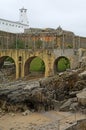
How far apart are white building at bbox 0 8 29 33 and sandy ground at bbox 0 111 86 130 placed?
79396 millimetres

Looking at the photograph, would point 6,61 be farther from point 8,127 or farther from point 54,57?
point 8,127

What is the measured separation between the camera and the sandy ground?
26500 mm

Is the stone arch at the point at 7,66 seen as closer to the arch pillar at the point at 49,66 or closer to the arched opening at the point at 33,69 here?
the arched opening at the point at 33,69

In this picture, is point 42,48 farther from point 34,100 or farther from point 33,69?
point 34,100

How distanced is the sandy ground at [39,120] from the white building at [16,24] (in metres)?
79.4

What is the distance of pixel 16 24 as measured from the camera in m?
115

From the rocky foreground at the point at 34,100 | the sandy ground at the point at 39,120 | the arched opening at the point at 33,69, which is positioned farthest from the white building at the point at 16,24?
the sandy ground at the point at 39,120

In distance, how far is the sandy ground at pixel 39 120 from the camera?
26.5m

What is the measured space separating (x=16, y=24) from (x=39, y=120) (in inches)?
3472

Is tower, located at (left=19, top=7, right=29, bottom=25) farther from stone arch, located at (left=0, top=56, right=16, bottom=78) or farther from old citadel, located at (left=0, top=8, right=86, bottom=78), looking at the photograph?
stone arch, located at (left=0, top=56, right=16, bottom=78)

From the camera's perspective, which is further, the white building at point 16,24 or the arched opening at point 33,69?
the white building at point 16,24

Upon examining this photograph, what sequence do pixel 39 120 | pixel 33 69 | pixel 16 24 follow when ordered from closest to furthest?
1. pixel 39 120
2. pixel 33 69
3. pixel 16 24

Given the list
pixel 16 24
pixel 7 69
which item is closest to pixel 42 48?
pixel 7 69

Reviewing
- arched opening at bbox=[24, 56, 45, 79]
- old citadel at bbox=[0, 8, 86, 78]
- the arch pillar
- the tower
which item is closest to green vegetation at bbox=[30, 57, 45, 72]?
arched opening at bbox=[24, 56, 45, 79]
